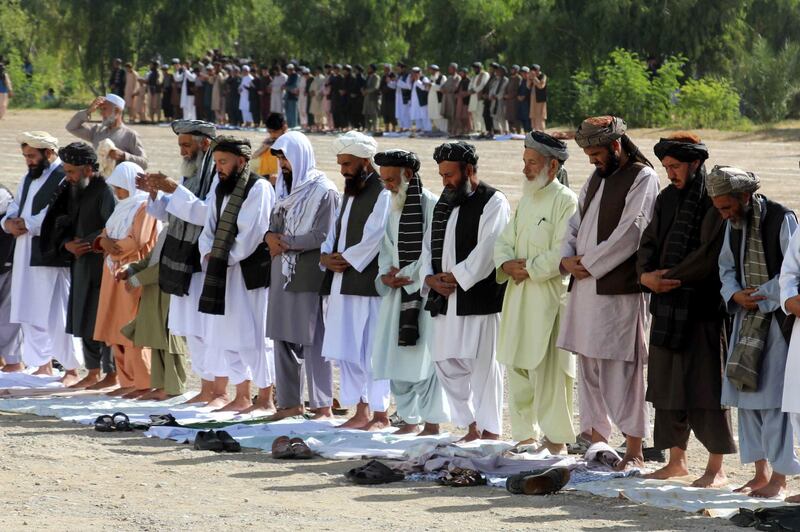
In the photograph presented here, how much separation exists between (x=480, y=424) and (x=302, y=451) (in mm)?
972

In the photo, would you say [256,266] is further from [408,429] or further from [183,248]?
[408,429]

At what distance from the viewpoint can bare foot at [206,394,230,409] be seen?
9.41 meters

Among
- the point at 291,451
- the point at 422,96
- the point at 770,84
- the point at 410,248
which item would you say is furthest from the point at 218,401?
the point at 770,84

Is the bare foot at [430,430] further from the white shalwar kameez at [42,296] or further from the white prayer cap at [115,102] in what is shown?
the white prayer cap at [115,102]

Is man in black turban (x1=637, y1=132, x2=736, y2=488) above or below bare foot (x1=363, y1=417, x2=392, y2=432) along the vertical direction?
above

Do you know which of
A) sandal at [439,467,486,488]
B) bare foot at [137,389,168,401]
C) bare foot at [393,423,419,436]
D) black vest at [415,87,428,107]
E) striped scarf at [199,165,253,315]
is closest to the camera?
sandal at [439,467,486,488]

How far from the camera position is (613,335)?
736cm

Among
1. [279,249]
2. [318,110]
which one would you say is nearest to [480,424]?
[279,249]

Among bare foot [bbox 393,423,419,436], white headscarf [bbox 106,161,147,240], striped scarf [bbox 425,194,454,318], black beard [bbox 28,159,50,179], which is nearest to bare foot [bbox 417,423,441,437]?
bare foot [bbox 393,423,419,436]

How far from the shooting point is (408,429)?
8.47 m

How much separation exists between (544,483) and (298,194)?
2.81 m

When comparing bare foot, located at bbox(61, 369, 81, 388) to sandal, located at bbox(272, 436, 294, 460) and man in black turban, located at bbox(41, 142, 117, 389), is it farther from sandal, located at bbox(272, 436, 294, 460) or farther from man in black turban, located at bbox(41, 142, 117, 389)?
sandal, located at bbox(272, 436, 294, 460)

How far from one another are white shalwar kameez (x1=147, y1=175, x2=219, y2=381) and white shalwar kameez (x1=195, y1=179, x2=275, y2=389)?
0.05 meters

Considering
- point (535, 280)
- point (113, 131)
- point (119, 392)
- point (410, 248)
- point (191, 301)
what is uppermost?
point (113, 131)
